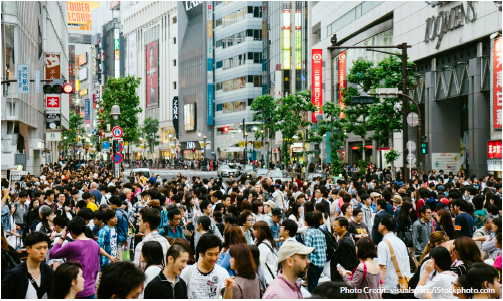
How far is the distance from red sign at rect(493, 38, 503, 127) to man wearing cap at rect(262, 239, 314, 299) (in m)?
28.9

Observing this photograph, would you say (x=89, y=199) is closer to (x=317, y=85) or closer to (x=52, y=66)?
(x=52, y=66)

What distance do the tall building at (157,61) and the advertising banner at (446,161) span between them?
76775 mm

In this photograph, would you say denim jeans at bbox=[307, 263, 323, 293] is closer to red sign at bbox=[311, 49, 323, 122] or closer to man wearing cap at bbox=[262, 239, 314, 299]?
man wearing cap at bbox=[262, 239, 314, 299]

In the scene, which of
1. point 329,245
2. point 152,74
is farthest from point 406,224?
point 152,74

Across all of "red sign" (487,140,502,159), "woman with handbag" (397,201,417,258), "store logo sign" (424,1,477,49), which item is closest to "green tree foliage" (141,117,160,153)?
"store logo sign" (424,1,477,49)

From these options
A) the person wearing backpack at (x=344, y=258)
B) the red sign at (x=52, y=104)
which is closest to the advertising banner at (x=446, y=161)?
the red sign at (x=52, y=104)

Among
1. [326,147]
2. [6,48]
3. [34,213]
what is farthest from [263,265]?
[326,147]

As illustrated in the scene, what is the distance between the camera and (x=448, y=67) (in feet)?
126

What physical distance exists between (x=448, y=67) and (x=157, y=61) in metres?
90.6

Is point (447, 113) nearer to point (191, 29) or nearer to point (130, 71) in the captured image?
point (191, 29)

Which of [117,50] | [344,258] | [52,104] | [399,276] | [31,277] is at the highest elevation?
[117,50]

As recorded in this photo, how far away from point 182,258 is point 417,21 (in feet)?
130

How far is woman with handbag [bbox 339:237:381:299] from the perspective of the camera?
21.4 ft

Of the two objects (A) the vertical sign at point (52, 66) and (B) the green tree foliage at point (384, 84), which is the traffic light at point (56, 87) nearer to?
(B) the green tree foliage at point (384, 84)
